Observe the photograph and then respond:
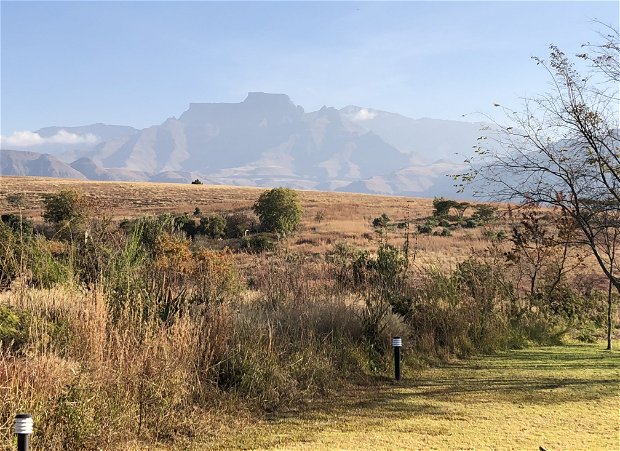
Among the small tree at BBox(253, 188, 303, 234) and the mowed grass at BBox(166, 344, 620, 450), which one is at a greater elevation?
the small tree at BBox(253, 188, 303, 234)

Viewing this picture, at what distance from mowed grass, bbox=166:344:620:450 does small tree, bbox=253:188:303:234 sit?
25593 mm

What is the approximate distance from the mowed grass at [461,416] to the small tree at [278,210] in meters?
25.6

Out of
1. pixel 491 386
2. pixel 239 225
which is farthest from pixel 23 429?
pixel 239 225

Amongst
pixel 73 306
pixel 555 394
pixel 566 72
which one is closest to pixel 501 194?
pixel 566 72

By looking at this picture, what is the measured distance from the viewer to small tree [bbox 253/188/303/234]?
33.8 m

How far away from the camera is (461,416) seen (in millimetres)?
6027

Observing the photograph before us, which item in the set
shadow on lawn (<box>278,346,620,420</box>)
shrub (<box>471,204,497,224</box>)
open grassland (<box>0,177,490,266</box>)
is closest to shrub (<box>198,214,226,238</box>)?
open grassland (<box>0,177,490,266</box>)

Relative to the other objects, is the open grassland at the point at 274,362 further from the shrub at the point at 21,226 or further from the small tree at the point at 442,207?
the small tree at the point at 442,207

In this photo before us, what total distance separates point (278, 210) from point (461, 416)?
28.9 m

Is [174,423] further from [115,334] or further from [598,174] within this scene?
[598,174]

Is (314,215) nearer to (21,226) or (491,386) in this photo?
(491,386)

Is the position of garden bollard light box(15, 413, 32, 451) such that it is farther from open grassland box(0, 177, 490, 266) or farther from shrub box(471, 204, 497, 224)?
shrub box(471, 204, 497, 224)

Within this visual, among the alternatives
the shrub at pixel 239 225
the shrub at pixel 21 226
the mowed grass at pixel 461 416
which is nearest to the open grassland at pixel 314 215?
the shrub at pixel 21 226

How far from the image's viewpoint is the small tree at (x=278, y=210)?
33.8m
